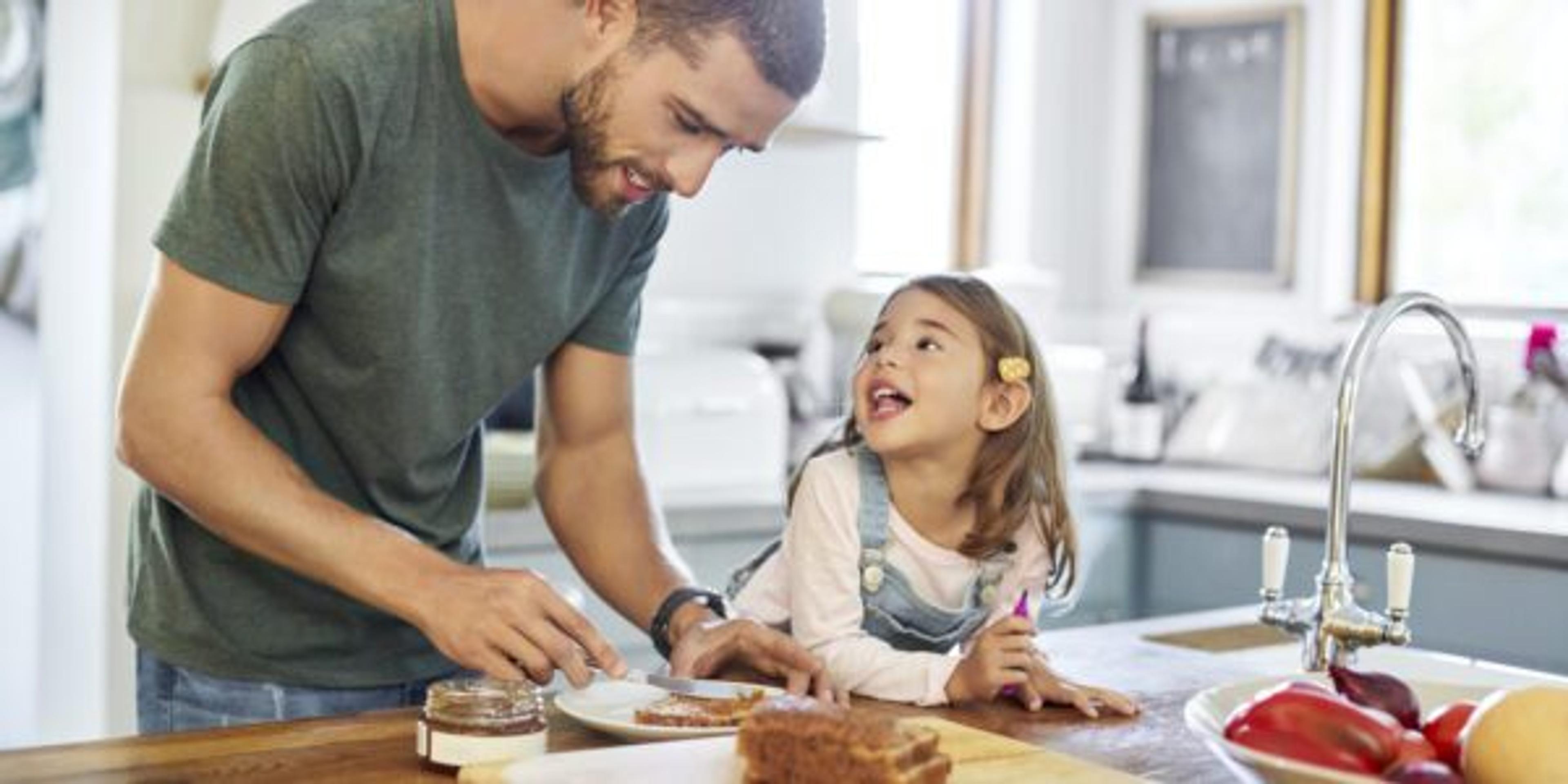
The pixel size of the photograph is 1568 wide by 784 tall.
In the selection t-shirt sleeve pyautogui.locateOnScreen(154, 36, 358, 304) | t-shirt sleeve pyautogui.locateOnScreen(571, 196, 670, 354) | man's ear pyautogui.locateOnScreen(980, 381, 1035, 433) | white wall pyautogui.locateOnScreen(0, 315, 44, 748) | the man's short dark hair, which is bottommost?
white wall pyautogui.locateOnScreen(0, 315, 44, 748)

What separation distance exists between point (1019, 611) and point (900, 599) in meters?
0.16

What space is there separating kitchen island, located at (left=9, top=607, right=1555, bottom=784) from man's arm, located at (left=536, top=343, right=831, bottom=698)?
0.35 metres

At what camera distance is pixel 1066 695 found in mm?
1603

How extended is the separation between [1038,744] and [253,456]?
0.64 metres

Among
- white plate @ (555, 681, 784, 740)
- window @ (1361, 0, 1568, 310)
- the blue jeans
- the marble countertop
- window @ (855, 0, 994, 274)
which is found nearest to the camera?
white plate @ (555, 681, 784, 740)

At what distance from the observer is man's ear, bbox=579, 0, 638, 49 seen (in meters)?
1.62

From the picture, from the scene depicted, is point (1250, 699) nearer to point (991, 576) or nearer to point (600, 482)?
point (991, 576)

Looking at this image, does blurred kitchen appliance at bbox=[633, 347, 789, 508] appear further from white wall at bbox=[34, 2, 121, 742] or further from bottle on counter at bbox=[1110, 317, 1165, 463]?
bottle on counter at bbox=[1110, 317, 1165, 463]

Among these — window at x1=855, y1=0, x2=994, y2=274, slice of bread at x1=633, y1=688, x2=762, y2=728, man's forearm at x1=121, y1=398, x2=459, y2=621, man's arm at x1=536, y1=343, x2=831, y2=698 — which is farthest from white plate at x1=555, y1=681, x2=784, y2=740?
window at x1=855, y1=0, x2=994, y2=274

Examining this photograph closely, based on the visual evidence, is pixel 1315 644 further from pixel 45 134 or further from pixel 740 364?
pixel 45 134

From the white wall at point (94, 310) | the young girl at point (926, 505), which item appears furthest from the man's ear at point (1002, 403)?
the white wall at point (94, 310)

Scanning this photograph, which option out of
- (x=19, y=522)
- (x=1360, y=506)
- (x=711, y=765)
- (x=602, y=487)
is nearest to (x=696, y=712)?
(x=711, y=765)

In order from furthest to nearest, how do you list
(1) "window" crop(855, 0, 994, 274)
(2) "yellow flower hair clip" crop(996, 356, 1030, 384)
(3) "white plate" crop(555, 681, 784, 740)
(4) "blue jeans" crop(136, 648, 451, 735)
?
(1) "window" crop(855, 0, 994, 274), (2) "yellow flower hair clip" crop(996, 356, 1030, 384), (4) "blue jeans" crop(136, 648, 451, 735), (3) "white plate" crop(555, 681, 784, 740)

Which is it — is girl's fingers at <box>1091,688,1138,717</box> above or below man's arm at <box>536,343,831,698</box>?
below
